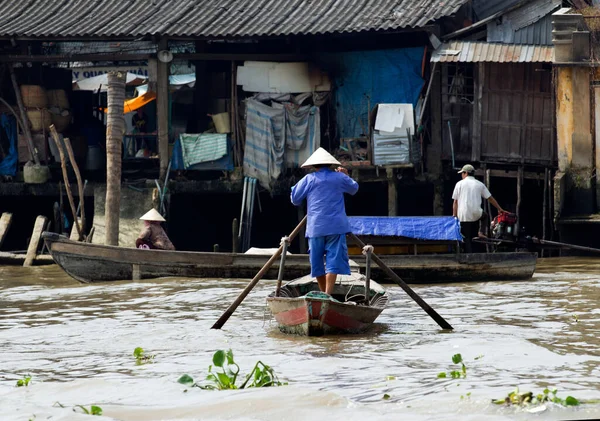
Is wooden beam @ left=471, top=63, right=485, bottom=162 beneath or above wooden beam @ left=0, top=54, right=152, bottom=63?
beneath

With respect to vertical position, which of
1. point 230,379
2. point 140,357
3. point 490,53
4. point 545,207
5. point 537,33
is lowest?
point 140,357

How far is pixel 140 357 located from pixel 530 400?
11.7 feet

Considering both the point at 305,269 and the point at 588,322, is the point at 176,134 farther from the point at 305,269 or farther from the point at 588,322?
the point at 588,322

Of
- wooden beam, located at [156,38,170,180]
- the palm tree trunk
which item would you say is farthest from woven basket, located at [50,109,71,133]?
the palm tree trunk

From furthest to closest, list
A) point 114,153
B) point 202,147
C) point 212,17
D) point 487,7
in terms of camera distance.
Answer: point 487,7 → point 202,147 → point 212,17 → point 114,153

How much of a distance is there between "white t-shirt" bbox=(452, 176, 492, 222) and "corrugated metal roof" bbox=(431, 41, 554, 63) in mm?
3271

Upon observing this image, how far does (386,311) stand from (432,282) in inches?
102

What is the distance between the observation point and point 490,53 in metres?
17.9

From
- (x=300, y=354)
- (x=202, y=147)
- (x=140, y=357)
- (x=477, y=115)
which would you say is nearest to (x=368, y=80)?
(x=477, y=115)

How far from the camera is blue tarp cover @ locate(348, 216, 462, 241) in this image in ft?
47.3

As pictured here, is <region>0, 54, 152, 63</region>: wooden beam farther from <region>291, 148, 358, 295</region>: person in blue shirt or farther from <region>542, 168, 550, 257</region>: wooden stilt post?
<region>291, 148, 358, 295</region>: person in blue shirt

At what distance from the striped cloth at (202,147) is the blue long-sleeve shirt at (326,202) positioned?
9.17 meters

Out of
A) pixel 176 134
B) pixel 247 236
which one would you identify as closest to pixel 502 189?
pixel 247 236

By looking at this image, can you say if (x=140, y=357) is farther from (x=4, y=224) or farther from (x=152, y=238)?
(x=4, y=224)
